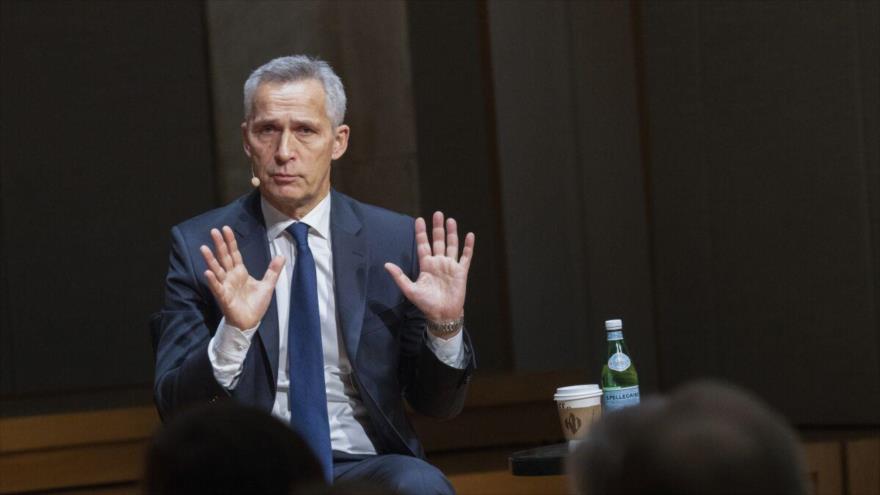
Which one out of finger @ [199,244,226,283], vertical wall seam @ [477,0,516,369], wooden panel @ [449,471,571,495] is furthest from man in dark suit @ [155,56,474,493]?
vertical wall seam @ [477,0,516,369]

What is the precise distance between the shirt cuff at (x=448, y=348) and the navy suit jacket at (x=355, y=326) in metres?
0.01

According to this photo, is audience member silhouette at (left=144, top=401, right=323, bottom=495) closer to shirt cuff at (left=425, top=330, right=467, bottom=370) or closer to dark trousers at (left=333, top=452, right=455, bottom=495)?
dark trousers at (left=333, top=452, right=455, bottom=495)

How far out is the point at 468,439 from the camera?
4.24m

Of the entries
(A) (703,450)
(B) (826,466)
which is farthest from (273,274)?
(B) (826,466)

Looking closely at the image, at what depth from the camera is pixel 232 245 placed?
2461 millimetres

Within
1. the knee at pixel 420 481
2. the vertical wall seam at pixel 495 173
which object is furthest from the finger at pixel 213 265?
the vertical wall seam at pixel 495 173

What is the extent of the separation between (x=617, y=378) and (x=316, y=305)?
586mm

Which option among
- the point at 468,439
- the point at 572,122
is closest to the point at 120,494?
the point at 468,439

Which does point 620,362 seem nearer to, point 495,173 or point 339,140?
point 339,140

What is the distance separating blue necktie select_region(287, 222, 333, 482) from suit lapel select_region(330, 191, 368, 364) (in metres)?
0.05

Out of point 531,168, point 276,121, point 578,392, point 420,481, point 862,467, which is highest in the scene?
point 276,121

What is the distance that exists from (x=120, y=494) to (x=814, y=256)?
230 centimetres

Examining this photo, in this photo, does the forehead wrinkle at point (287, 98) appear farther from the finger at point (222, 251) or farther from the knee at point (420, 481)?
the knee at point (420, 481)

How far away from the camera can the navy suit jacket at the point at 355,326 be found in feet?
8.29
